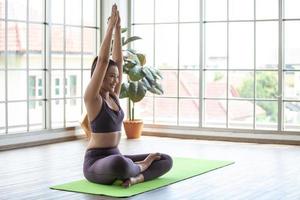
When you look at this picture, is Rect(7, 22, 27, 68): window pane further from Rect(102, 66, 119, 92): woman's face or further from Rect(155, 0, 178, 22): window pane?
Rect(102, 66, 119, 92): woman's face

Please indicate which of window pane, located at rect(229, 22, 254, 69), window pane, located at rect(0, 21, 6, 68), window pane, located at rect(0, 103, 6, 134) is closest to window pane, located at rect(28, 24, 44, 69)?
window pane, located at rect(0, 21, 6, 68)

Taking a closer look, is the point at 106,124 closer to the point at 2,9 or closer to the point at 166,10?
the point at 2,9

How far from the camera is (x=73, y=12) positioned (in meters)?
8.68

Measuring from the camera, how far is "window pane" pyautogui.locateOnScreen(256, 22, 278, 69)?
8.30 m

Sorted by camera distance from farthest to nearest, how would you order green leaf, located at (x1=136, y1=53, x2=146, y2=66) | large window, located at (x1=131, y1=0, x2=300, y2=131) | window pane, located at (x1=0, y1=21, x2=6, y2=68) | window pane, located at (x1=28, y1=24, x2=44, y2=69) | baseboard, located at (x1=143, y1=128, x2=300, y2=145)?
green leaf, located at (x1=136, y1=53, x2=146, y2=66)
large window, located at (x1=131, y1=0, x2=300, y2=131)
baseboard, located at (x1=143, y1=128, x2=300, y2=145)
window pane, located at (x1=28, y1=24, x2=44, y2=69)
window pane, located at (x1=0, y1=21, x2=6, y2=68)

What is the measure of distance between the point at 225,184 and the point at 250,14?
395 cm

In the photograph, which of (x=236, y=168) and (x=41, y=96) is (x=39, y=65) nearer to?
(x=41, y=96)

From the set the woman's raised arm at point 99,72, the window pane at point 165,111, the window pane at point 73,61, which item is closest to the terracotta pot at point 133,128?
the window pane at point 165,111

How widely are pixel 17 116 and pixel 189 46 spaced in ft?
9.25

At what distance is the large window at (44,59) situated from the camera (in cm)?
761

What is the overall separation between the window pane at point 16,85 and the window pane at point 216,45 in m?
2.72

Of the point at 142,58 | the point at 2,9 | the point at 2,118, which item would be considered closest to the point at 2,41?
the point at 2,9

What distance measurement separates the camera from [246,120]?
854cm

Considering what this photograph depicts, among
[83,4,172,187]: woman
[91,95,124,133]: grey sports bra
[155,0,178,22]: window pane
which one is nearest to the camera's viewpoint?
[83,4,172,187]: woman
